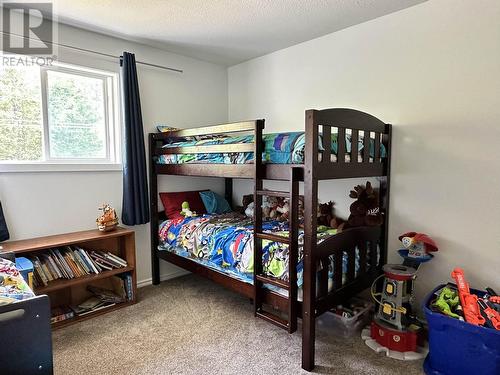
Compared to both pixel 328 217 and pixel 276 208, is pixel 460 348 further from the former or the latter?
pixel 276 208

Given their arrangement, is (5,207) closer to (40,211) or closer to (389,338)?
(40,211)

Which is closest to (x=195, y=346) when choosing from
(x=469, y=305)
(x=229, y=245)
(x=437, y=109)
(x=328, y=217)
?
(x=229, y=245)

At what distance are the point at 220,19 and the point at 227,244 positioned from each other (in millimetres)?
1753

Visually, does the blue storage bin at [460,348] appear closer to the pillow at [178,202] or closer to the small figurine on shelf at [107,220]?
the pillow at [178,202]

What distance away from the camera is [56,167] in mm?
2473

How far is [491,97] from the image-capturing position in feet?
6.28

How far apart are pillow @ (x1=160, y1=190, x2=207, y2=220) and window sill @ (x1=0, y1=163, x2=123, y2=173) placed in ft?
1.80

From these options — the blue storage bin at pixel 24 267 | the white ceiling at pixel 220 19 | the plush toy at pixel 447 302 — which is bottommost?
the plush toy at pixel 447 302

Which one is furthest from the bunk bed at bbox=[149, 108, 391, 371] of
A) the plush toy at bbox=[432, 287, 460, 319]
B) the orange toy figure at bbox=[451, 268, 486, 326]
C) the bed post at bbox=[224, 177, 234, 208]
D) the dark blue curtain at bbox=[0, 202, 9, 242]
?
the dark blue curtain at bbox=[0, 202, 9, 242]

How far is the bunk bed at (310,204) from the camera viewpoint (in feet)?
5.65

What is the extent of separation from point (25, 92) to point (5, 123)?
0.29 m

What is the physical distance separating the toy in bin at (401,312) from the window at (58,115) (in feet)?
8.35

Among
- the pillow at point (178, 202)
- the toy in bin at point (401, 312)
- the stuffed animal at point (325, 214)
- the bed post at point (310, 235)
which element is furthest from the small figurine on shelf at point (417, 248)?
the pillow at point (178, 202)

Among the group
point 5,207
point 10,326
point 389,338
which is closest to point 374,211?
point 389,338
